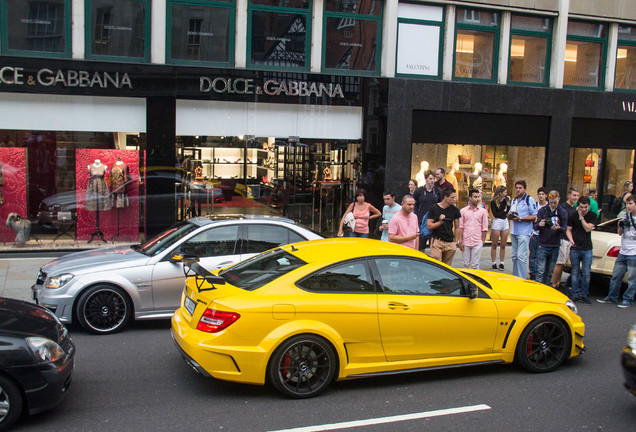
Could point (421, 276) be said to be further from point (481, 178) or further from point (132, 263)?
point (481, 178)

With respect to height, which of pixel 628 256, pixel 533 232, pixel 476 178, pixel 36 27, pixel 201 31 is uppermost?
pixel 201 31

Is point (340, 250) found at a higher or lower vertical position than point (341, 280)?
higher

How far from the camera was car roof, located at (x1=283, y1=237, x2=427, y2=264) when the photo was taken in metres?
6.20

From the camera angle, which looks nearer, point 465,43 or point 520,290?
point 520,290

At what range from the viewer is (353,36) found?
50.1 ft

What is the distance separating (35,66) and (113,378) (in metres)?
9.14

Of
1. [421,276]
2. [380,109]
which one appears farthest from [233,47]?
[421,276]

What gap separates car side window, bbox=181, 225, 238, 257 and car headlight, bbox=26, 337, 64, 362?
305 centimetres

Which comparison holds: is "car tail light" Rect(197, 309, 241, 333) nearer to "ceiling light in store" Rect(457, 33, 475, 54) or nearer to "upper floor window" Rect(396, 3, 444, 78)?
"upper floor window" Rect(396, 3, 444, 78)

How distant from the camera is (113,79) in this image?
13500 millimetres

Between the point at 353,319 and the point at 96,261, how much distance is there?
3.99 metres

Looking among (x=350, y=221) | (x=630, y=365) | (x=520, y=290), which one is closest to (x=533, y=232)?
(x=350, y=221)

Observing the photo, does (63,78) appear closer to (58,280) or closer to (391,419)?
(58,280)

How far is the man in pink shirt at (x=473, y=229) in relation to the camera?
10797mm
